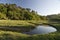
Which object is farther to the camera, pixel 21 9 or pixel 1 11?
pixel 21 9

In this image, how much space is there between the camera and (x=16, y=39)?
93.8ft

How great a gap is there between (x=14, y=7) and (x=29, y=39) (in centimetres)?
11747

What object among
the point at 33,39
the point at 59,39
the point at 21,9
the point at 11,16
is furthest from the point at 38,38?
the point at 21,9

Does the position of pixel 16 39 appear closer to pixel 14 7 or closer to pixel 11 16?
pixel 11 16

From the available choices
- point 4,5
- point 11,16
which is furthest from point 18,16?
point 4,5

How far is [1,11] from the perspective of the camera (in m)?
131

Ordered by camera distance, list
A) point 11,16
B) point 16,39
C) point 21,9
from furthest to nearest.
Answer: point 21,9, point 11,16, point 16,39

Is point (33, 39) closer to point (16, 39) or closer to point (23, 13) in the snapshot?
point (16, 39)

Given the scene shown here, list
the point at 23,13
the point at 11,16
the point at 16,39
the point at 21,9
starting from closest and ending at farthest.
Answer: the point at 16,39 → the point at 11,16 → the point at 23,13 → the point at 21,9

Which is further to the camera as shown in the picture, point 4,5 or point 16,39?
point 4,5

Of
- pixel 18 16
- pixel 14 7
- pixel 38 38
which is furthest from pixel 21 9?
pixel 38 38

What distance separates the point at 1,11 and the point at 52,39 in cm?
10569

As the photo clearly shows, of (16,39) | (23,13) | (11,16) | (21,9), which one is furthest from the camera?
(21,9)

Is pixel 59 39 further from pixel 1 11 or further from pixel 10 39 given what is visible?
pixel 1 11
